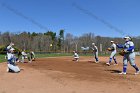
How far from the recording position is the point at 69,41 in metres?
72.8

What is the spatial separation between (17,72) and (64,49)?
56299mm

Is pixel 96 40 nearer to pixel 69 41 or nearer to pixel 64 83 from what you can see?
pixel 69 41

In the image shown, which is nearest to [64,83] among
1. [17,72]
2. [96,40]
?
[17,72]

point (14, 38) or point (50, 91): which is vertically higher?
point (14, 38)

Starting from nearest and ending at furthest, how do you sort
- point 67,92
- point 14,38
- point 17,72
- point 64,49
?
point 67,92, point 17,72, point 14,38, point 64,49

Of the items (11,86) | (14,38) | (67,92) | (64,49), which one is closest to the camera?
(67,92)

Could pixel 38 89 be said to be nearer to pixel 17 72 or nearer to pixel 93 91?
pixel 93 91

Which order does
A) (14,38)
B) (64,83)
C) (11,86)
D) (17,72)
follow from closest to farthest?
(11,86) → (64,83) → (17,72) → (14,38)

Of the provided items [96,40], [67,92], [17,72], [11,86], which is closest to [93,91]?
[67,92]

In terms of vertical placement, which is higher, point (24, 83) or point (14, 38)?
point (14, 38)

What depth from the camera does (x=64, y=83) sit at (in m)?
11.0

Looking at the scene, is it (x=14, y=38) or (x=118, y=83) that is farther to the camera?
(x=14, y=38)

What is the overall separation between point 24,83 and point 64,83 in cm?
143

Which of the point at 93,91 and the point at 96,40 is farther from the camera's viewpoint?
the point at 96,40
